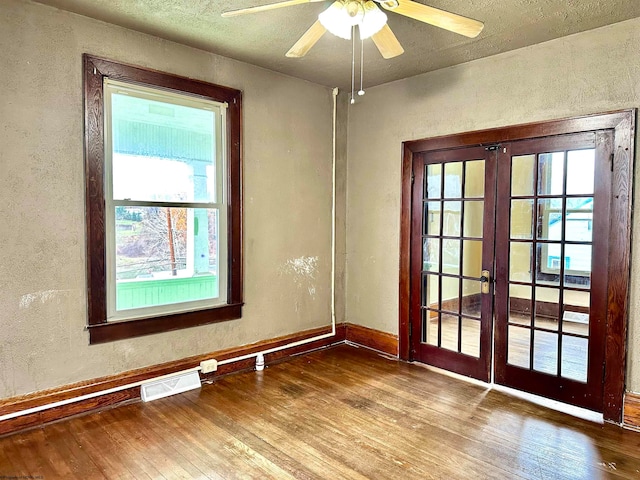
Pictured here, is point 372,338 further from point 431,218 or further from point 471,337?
point 431,218

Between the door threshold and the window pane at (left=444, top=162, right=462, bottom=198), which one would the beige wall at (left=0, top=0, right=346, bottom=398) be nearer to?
the window pane at (left=444, top=162, right=462, bottom=198)

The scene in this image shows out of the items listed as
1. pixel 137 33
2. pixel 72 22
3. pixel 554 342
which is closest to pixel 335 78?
Answer: pixel 137 33

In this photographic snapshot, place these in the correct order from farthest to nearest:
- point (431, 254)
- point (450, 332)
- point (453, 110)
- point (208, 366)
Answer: point (431, 254) < point (450, 332) < point (453, 110) < point (208, 366)

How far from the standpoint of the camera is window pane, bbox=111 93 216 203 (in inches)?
128

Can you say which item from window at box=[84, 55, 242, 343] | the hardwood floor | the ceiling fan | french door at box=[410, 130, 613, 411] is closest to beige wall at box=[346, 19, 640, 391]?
french door at box=[410, 130, 613, 411]

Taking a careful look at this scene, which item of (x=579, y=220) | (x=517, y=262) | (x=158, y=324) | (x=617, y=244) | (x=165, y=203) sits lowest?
(x=158, y=324)

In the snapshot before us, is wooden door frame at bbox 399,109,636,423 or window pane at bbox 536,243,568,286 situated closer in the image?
wooden door frame at bbox 399,109,636,423

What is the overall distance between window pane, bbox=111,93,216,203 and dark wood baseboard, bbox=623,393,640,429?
11.7 feet

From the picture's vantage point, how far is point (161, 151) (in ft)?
11.3

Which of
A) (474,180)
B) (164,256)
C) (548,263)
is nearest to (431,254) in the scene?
(474,180)

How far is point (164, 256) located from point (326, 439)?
193 cm

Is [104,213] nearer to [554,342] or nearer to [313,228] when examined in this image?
[313,228]

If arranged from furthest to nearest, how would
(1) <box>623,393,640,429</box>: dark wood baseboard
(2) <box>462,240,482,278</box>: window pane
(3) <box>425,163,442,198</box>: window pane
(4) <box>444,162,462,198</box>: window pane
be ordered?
1. (3) <box>425,163,442,198</box>: window pane
2. (4) <box>444,162,462,198</box>: window pane
3. (2) <box>462,240,482,278</box>: window pane
4. (1) <box>623,393,640,429</box>: dark wood baseboard

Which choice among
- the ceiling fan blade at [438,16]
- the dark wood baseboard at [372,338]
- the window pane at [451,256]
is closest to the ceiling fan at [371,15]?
the ceiling fan blade at [438,16]
